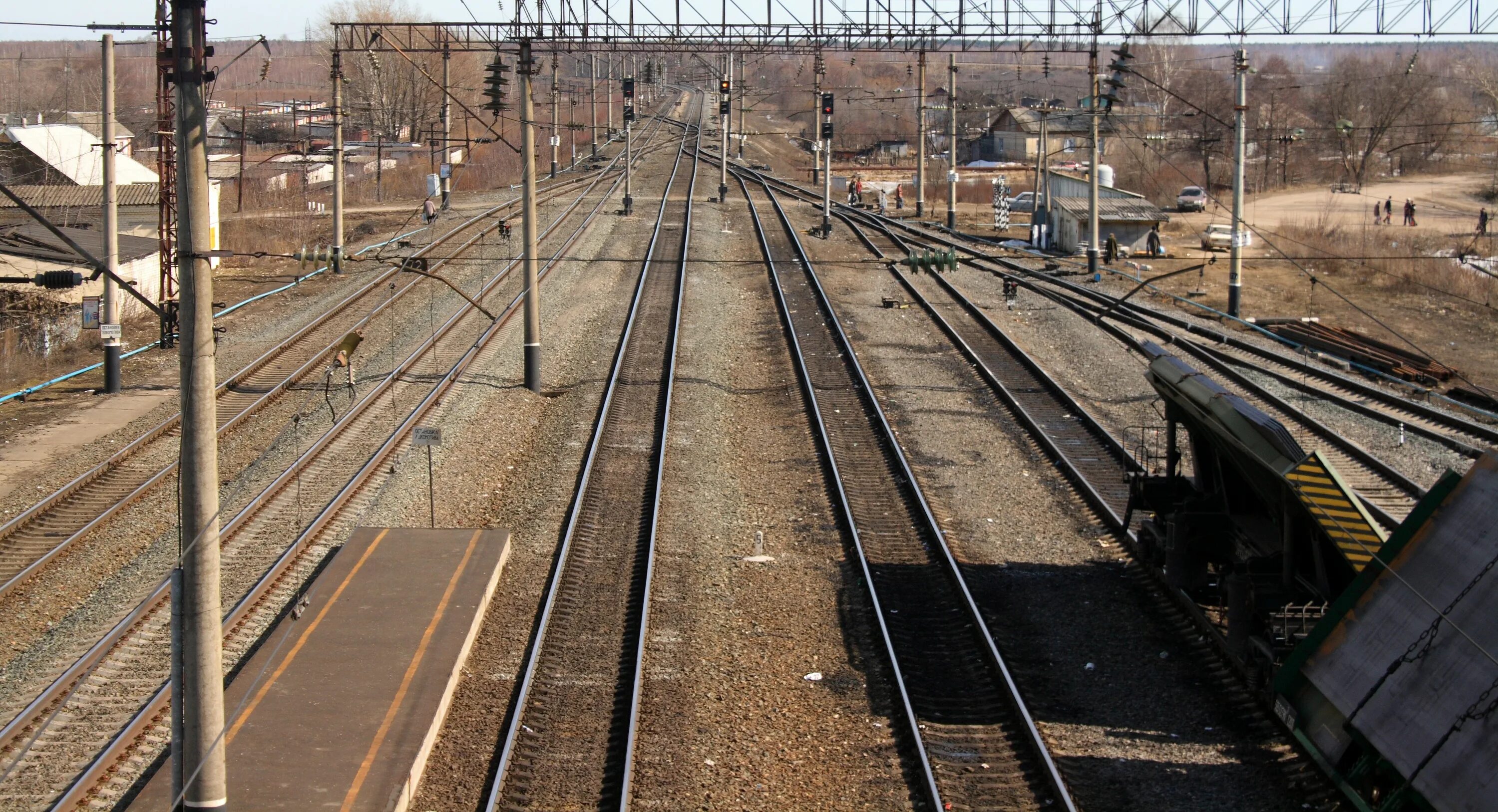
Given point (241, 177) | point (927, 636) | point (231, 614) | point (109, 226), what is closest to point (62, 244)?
point (241, 177)

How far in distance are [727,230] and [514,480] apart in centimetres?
2465

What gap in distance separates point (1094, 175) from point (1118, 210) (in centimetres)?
791

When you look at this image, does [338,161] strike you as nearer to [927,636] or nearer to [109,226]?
[109,226]

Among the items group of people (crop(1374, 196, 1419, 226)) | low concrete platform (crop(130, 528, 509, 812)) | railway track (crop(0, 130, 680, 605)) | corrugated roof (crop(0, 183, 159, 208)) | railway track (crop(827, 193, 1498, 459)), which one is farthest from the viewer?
group of people (crop(1374, 196, 1419, 226))

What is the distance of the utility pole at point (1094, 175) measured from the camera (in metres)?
30.2

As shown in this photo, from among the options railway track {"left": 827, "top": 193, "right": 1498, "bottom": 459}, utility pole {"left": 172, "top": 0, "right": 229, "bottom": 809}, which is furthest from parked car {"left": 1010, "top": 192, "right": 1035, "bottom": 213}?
utility pole {"left": 172, "top": 0, "right": 229, "bottom": 809}

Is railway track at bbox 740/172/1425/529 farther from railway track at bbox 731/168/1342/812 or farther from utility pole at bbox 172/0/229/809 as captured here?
utility pole at bbox 172/0/229/809

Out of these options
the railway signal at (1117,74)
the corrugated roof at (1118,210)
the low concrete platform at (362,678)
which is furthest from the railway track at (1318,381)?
the low concrete platform at (362,678)

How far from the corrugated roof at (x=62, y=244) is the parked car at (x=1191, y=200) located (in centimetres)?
4106

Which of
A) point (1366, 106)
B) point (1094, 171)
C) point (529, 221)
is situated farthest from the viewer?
point (1366, 106)

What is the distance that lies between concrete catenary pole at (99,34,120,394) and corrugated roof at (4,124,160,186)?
74.4 ft

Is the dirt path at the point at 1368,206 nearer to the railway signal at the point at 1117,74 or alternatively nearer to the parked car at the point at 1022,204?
the parked car at the point at 1022,204

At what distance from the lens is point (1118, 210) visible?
129 ft

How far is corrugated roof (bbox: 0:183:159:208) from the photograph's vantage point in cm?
3984
